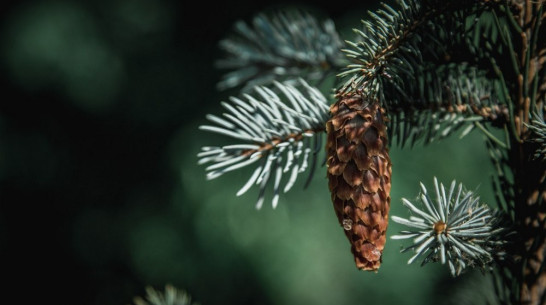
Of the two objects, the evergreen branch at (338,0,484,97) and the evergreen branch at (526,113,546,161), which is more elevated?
the evergreen branch at (338,0,484,97)

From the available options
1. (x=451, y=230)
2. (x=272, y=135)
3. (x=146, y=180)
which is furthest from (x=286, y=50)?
(x=146, y=180)

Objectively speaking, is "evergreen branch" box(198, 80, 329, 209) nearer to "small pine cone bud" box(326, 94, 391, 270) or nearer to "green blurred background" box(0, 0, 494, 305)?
"small pine cone bud" box(326, 94, 391, 270)

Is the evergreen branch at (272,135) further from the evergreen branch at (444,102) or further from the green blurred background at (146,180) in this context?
the green blurred background at (146,180)

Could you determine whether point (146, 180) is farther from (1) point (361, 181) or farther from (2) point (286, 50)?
(1) point (361, 181)

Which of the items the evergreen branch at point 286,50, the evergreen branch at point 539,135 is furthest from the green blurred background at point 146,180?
the evergreen branch at point 539,135

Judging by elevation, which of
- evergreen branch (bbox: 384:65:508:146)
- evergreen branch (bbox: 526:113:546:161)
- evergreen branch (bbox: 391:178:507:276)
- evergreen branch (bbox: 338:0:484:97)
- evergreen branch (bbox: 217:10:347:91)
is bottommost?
evergreen branch (bbox: 391:178:507:276)

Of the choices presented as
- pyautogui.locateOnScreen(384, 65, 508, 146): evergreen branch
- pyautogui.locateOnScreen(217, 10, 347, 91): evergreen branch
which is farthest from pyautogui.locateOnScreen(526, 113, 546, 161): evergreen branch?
pyautogui.locateOnScreen(217, 10, 347, 91): evergreen branch

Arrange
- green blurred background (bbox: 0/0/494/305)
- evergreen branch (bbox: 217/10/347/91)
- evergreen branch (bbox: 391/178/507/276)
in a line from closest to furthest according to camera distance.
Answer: evergreen branch (bbox: 391/178/507/276), evergreen branch (bbox: 217/10/347/91), green blurred background (bbox: 0/0/494/305)
